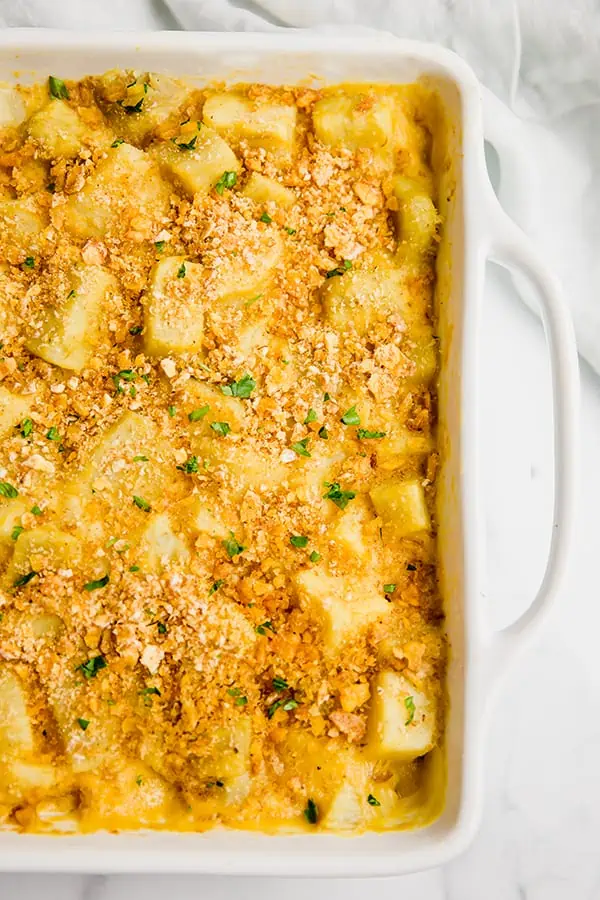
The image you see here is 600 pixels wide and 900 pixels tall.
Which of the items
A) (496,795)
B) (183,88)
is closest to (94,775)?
(496,795)

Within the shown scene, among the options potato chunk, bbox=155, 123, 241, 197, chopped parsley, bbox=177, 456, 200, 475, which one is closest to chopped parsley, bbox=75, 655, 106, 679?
chopped parsley, bbox=177, 456, 200, 475

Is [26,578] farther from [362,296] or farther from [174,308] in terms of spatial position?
[362,296]

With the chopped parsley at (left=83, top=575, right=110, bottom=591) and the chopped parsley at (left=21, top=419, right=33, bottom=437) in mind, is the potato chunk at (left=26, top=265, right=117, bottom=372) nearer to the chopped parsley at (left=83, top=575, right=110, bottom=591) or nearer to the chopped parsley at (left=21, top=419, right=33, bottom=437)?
the chopped parsley at (left=21, top=419, right=33, bottom=437)

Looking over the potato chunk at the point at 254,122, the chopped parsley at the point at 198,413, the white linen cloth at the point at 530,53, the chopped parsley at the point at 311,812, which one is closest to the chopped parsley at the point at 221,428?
the chopped parsley at the point at 198,413

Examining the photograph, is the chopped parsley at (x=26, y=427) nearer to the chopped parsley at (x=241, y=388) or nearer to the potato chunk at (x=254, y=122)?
the chopped parsley at (x=241, y=388)

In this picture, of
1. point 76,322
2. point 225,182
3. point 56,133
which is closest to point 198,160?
point 225,182

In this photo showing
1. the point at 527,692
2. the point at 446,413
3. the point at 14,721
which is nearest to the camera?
the point at 14,721
